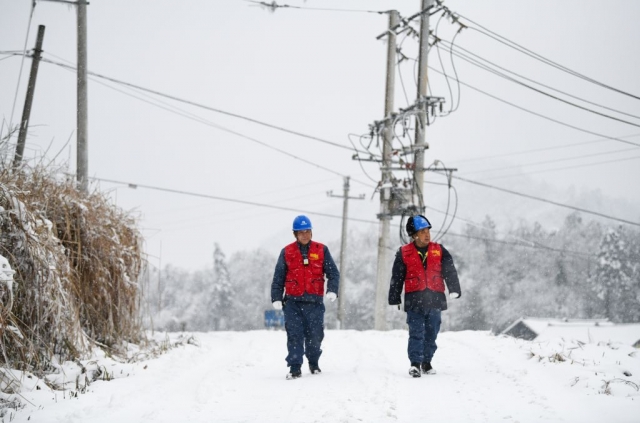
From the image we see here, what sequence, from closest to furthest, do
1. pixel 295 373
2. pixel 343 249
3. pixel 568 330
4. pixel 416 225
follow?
pixel 295 373, pixel 416 225, pixel 568 330, pixel 343 249

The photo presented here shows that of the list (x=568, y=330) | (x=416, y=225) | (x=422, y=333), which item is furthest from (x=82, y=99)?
(x=568, y=330)

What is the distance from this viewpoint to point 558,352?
7.46m

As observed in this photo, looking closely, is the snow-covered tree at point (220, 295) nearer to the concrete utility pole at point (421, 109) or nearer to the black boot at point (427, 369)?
the concrete utility pole at point (421, 109)

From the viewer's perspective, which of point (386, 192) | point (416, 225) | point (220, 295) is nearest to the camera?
point (416, 225)

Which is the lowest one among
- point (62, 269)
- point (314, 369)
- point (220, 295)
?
point (220, 295)

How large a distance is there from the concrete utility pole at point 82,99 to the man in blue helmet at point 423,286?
26.5 feet

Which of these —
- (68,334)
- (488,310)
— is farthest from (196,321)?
(68,334)

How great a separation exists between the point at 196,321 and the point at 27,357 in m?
117

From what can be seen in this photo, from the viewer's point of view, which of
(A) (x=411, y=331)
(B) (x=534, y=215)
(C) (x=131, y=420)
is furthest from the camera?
(B) (x=534, y=215)

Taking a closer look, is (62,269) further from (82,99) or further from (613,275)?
(613,275)

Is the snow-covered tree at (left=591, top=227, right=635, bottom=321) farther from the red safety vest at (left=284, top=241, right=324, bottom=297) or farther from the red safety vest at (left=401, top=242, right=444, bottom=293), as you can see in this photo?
the red safety vest at (left=284, top=241, right=324, bottom=297)

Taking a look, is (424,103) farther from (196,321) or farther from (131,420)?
(196,321)

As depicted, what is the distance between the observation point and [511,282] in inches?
3401

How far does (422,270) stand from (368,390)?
5.91ft
